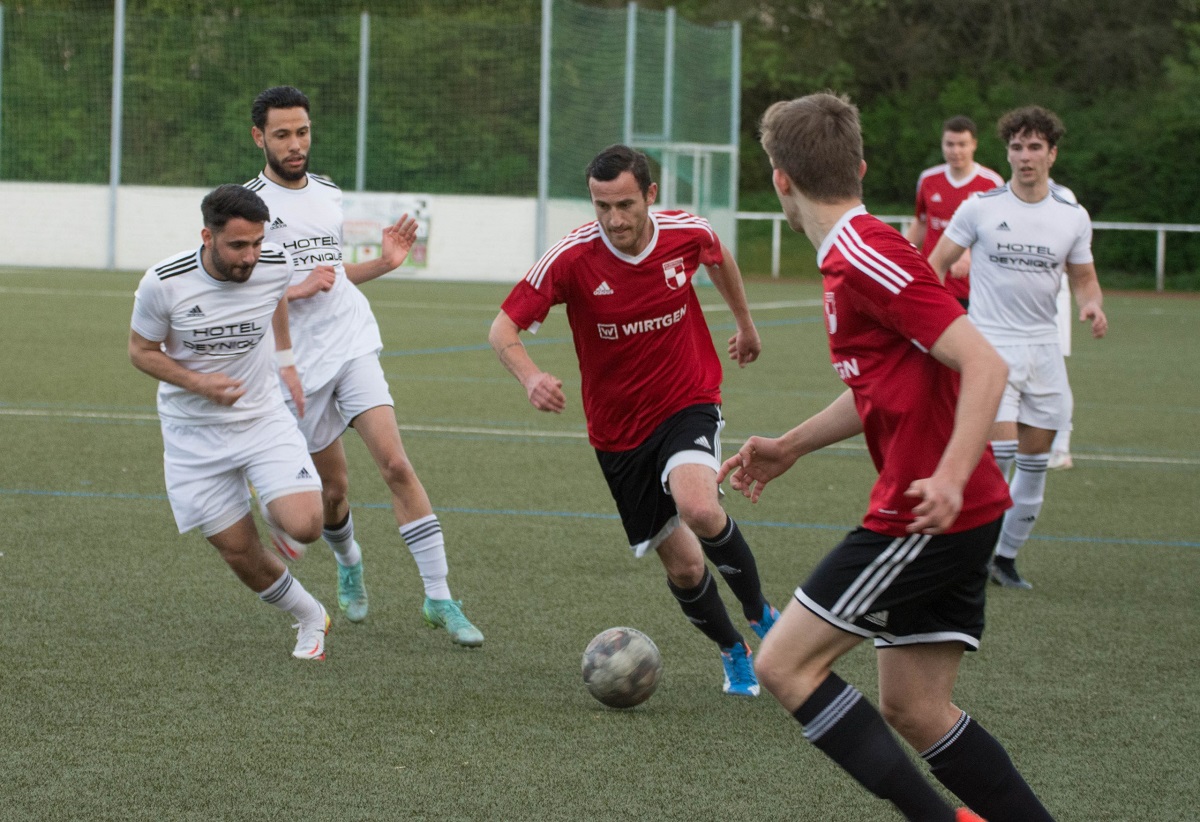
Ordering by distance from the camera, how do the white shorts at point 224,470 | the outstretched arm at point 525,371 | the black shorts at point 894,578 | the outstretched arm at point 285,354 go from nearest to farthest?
the black shorts at point 894,578 → the outstretched arm at point 525,371 → the white shorts at point 224,470 → the outstretched arm at point 285,354

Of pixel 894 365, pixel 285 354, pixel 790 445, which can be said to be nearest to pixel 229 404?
pixel 285 354

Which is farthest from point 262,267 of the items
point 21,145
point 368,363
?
point 21,145

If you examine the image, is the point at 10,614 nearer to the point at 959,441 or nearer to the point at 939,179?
the point at 959,441

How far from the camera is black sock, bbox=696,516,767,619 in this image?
492cm

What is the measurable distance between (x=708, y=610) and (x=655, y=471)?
0.48 meters

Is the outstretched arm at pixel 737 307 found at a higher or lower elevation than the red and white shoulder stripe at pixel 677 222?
lower

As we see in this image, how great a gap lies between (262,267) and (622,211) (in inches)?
49.8

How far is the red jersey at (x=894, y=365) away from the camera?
3.07 metres

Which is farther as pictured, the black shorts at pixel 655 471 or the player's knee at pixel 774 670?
the black shorts at pixel 655 471

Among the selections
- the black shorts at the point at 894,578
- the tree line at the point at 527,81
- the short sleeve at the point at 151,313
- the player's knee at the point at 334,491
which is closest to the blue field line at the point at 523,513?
the player's knee at the point at 334,491

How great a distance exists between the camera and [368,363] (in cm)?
586

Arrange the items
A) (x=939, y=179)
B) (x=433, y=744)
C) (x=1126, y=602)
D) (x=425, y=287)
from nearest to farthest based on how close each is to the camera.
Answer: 1. (x=433, y=744)
2. (x=1126, y=602)
3. (x=939, y=179)
4. (x=425, y=287)

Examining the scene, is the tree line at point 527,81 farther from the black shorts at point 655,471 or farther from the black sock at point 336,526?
the black shorts at point 655,471

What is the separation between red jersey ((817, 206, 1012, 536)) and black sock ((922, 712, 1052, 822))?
52 centimetres
